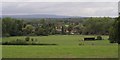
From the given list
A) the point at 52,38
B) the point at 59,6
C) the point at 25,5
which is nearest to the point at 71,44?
the point at 52,38

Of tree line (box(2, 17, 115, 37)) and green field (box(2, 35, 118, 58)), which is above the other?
tree line (box(2, 17, 115, 37))

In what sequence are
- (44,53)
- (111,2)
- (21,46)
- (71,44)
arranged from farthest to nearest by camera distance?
(71,44) < (21,46) < (44,53) < (111,2)

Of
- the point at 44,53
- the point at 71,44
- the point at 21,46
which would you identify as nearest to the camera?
the point at 44,53

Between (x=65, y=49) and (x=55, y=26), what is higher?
(x=55, y=26)

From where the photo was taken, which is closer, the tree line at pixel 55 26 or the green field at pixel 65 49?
the green field at pixel 65 49

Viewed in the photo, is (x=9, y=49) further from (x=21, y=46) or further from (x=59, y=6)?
(x=59, y=6)
